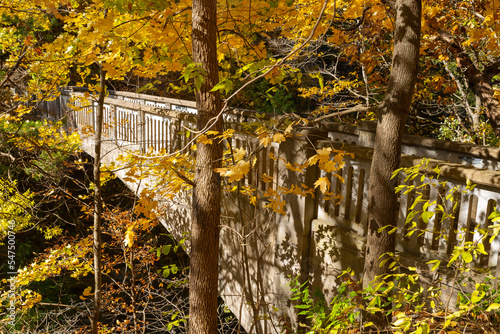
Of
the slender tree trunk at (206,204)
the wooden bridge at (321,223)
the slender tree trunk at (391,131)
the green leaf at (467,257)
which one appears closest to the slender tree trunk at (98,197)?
the wooden bridge at (321,223)

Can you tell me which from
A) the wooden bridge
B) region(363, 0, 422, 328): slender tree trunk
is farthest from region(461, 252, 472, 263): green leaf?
region(363, 0, 422, 328): slender tree trunk

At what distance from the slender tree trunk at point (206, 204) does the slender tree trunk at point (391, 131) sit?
5.82 feet

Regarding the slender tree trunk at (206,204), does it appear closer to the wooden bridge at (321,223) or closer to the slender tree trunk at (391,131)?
the wooden bridge at (321,223)

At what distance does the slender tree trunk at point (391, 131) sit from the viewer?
12.2 feet

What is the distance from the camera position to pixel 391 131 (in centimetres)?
381

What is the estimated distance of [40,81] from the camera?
771 cm

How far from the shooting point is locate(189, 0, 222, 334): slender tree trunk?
15.6 ft

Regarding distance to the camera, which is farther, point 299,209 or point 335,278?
point 299,209

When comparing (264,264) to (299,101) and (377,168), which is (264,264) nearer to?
(377,168)

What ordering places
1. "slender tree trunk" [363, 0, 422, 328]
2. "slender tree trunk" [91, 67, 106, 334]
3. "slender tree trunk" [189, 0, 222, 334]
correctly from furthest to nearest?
"slender tree trunk" [91, 67, 106, 334] → "slender tree trunk" [189, 0, 222, 334] → "slender tree trunk" [363, 0, 422, 328]

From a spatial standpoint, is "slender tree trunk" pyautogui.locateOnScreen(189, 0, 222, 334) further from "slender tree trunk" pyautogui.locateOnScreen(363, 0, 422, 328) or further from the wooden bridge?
"slender tree trunk" pyautogui.locateOnScreen(363, 0, 422, 328)

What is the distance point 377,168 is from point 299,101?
52.2 feet

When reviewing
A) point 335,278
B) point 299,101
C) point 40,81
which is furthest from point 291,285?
point 299,101

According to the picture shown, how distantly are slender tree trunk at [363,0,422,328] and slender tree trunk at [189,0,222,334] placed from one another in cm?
178
